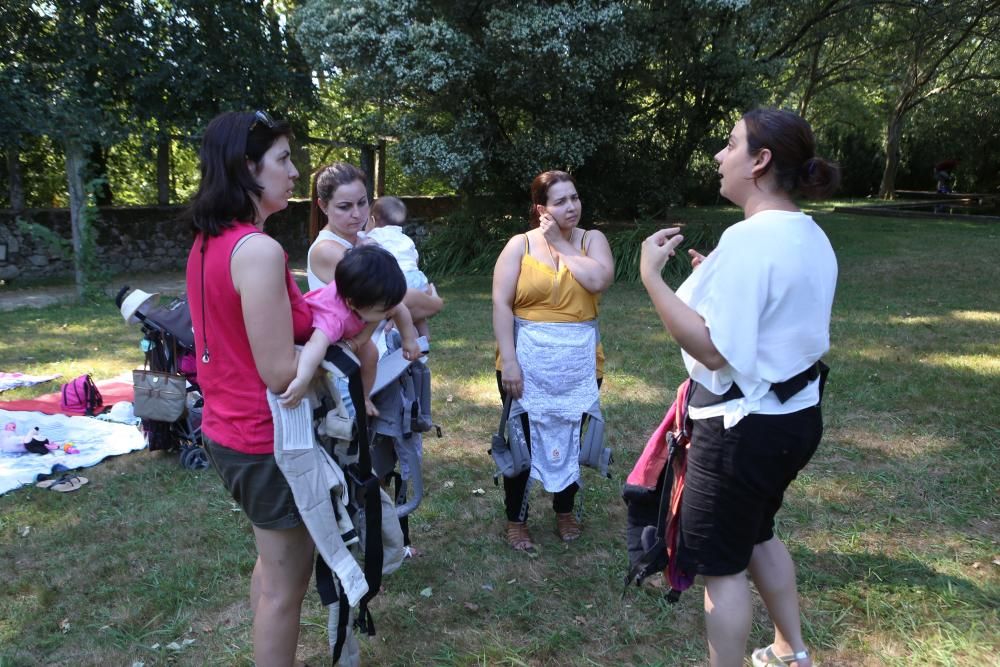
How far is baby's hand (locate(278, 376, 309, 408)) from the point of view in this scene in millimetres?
1924

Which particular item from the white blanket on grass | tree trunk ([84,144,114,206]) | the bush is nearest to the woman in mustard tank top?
the white blanket on grass

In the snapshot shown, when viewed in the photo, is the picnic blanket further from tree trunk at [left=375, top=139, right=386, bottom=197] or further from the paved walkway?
tree trunk at [left=375, top=139, right=386, bottom=197]

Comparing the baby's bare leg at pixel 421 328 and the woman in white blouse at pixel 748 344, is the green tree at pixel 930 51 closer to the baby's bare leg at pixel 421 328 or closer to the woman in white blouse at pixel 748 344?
the baby's bare leg at pixel 421 328

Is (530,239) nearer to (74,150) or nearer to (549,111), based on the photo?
(549,111)

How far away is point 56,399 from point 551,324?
4325 millimetres

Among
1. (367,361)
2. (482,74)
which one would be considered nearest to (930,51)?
(482,74)

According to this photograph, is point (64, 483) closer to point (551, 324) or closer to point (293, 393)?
point (551, 324)

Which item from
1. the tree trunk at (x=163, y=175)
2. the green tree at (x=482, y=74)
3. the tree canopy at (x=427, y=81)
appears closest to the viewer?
the green tree at (x=482, y=74)

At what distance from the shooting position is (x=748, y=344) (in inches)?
75.1

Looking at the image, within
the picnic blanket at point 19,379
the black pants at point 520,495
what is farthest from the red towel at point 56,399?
the black pants at point 520,495

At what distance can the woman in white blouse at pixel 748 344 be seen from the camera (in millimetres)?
1915

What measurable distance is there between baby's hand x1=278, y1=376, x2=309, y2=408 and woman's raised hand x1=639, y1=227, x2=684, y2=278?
0.93m

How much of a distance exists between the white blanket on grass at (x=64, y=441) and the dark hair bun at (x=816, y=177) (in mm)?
4271

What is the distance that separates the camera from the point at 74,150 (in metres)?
10.3
